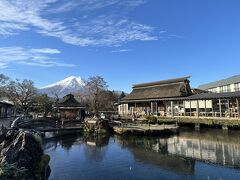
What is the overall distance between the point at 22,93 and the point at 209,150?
49467 mm

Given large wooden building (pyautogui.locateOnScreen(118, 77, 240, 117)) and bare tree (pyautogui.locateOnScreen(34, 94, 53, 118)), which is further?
bare tree (pyautogui.locateOnScreen(34, 94, 53, 118))

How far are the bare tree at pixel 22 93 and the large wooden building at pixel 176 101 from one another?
896 inches

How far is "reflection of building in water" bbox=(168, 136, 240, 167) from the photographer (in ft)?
72.5

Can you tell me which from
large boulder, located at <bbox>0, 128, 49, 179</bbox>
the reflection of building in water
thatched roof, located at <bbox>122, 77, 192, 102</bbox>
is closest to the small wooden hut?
thatched roof, located at <bbox>122, 77, 192, 102</bbox>

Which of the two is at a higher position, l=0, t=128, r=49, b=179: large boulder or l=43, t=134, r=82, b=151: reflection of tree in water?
l=0, t=128, r=49, b=179: large boulder

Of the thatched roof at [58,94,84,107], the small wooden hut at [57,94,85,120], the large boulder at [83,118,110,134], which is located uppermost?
the thatched roof at [58,94,84,107]

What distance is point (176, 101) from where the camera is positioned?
5272 cm

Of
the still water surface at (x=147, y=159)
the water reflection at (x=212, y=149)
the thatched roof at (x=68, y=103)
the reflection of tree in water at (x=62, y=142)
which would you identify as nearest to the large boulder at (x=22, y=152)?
the still water surface at (x=147, y=159)

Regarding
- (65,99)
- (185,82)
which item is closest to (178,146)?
(185,82)

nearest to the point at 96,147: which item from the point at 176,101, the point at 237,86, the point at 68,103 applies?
the point at 176,101

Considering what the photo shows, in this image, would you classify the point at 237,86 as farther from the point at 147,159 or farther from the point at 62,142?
the point at 147,159

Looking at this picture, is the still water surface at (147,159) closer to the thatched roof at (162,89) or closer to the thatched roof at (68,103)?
the thatched roof at (162,89)

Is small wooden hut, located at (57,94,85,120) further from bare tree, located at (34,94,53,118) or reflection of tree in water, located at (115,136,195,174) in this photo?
reflection of tree in water, located at (115,136,195,174)

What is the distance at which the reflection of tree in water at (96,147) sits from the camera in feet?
80.9
